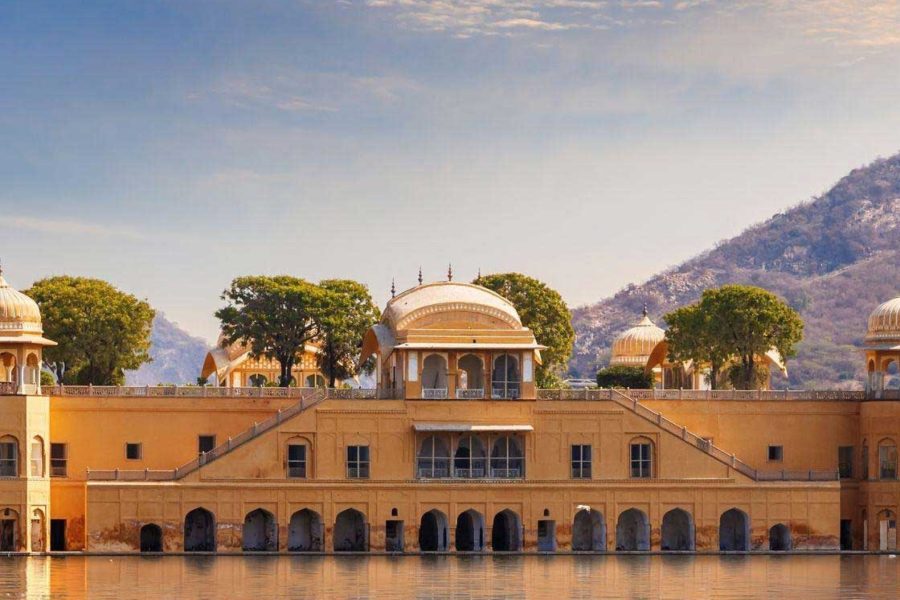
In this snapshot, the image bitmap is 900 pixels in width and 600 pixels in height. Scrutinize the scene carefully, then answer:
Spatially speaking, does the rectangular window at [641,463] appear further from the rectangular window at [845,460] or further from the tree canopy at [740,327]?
the tree canopy at [740,327]

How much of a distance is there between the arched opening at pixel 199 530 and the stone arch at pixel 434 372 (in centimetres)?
975

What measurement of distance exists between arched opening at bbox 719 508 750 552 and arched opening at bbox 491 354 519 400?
31.8ft

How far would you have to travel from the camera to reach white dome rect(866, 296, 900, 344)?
84.8 meters

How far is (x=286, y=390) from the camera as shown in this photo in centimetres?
8256

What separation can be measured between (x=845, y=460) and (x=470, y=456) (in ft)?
51.2

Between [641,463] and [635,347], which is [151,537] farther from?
[635,347]

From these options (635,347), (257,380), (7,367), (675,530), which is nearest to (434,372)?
(675,530)

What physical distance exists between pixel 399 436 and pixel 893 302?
2136cm

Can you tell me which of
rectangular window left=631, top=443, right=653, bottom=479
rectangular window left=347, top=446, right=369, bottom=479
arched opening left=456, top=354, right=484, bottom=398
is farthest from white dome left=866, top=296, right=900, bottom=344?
rectangular window left=347, top=446, right=369, bottom=479

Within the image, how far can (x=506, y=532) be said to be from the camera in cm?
8275

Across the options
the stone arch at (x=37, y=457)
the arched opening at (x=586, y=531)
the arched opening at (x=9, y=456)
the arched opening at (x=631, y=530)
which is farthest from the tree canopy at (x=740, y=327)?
the arched opening at (x=9, y=456)

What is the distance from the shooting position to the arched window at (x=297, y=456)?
7919 centimetres

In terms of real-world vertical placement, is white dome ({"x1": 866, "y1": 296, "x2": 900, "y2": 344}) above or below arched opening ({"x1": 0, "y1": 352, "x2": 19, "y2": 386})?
above

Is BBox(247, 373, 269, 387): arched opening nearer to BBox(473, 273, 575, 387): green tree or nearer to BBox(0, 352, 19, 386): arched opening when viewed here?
BBox(473, 273, 575, 387): green tree
